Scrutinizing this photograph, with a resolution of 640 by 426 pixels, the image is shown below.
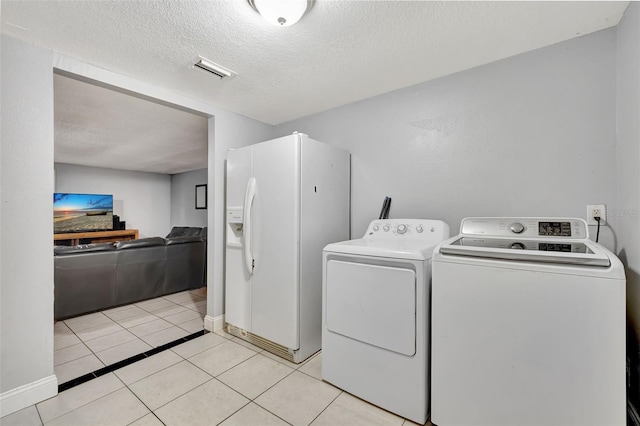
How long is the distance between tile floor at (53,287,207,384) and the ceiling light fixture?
271cm

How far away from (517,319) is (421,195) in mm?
1238

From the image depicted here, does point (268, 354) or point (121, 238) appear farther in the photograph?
point (121, 238)

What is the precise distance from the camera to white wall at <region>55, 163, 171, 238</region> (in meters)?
6.17

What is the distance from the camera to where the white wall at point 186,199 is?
22.4ft

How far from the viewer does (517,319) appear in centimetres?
119

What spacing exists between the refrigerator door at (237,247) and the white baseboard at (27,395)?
4.03ft

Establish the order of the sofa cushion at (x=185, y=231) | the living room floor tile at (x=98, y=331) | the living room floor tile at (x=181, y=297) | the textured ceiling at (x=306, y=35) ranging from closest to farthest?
the textured ceiling at (x=306, y=35) → the living room floor tile at (x=98, y=331) → the living room floor tile at (x=181, y=297) → the sofa cushion at (x=185, y=231)

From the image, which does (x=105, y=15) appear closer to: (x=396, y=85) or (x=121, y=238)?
(x=396, y=85)

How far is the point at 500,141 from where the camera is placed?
6.30ft

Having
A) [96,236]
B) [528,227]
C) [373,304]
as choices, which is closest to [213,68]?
[373,304]

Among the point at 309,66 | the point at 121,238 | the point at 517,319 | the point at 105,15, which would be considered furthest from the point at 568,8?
the point at 121,238

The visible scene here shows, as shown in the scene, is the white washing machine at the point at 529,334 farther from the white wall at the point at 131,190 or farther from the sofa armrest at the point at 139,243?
the white wall at the point at 131,190

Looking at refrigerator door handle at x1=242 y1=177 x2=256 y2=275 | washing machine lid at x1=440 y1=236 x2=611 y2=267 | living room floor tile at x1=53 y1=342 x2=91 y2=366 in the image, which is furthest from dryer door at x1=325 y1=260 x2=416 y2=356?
living room floor tile at x1=53 y1=342 x2=91 y2=366

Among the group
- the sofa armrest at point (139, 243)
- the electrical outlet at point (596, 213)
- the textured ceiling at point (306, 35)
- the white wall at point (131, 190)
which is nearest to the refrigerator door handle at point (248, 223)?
the textured ceiling at point (306, 35)
